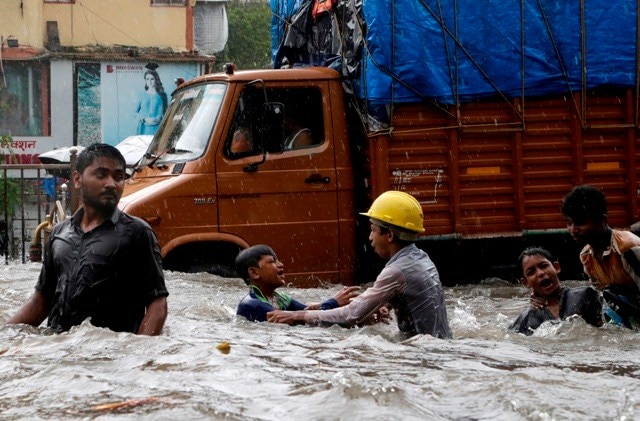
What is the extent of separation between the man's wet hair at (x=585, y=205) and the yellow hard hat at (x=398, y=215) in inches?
→ 39.0

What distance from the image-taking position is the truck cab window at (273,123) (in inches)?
412

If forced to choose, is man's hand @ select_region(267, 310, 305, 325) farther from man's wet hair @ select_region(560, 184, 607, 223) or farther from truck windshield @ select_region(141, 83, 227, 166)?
truck windshield @ select_region(141, 83, 227, 166)

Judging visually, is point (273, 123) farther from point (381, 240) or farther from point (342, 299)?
point (381, 240)

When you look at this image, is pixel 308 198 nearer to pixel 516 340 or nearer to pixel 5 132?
pixel 516 340

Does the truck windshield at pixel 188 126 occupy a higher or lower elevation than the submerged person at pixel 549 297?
higher

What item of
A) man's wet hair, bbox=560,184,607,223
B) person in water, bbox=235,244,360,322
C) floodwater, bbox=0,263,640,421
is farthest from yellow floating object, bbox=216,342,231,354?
man's wet hair, bbox=560,184,607,223

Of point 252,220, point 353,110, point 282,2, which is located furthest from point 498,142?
point 282,2

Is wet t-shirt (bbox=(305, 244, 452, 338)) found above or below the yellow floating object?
above

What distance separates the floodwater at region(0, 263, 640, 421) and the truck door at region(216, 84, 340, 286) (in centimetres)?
265

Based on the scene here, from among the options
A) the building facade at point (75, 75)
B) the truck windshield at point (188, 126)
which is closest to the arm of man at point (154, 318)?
the truck windshield at point (188, 126)

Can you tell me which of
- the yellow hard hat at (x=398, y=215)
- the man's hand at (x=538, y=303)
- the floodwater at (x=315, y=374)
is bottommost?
the floodwater at (x=315, y=374)

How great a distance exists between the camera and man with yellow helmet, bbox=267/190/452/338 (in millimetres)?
6680

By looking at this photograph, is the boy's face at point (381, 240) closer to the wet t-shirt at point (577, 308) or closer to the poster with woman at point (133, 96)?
the wet t-shirt at point (577, 308)

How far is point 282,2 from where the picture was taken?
13508mm
